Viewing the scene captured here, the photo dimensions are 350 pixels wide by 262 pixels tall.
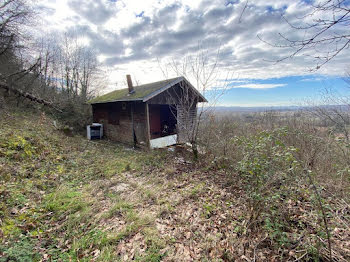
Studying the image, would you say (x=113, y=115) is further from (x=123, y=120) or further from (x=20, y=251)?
(x=20, y=251)

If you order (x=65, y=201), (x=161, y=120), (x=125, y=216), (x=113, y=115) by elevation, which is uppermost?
(x=113, y=115)

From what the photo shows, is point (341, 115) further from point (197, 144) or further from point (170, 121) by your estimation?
point (170, 121)

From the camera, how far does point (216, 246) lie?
8.11 feet

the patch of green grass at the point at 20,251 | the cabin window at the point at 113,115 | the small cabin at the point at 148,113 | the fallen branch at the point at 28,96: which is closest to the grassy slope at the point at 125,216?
the patch of green grass at the point at 20,251

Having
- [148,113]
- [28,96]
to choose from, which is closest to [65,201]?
[148,113]

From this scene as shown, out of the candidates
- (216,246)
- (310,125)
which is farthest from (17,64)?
(310,125)

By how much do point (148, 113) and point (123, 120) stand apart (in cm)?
222

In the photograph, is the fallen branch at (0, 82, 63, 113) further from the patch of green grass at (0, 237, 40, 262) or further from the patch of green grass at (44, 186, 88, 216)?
the patch of green grass at (0, 237, 40, 262)

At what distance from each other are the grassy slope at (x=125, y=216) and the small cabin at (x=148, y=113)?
11.0 ft

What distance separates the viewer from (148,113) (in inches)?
325

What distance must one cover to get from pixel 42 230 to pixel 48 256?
64 cm

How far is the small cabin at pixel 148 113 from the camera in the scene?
26.7 ft

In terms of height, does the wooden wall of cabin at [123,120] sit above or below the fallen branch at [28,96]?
below

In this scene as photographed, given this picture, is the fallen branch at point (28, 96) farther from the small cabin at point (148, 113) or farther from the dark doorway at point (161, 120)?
the dark doorway at point (161, 120)
